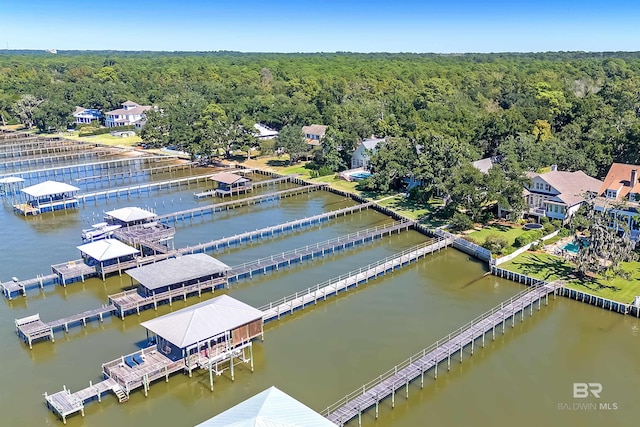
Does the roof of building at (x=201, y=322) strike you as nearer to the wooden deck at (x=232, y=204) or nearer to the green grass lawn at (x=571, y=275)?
the green grass lawn at (x=571, y=275)

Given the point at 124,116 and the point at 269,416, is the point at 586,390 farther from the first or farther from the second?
the point at 124,116

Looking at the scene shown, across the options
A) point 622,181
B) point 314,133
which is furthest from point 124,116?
point 622,181

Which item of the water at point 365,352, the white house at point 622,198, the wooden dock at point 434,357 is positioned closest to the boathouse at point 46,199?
the water at point 365,352

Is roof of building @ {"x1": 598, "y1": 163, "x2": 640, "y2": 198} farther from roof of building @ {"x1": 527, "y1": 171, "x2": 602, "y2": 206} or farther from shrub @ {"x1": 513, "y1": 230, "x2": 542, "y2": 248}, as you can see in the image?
shrub @ {"x1": 513, "y1": 230, "x2": 542, "y2": 248}

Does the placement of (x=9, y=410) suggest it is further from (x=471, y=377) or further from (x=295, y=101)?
(x=295, y=101)

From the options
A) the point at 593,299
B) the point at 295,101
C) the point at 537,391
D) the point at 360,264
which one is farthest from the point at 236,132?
the point at 537,391

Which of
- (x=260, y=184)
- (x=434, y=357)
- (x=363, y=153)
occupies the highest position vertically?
(x=363, y=153)
